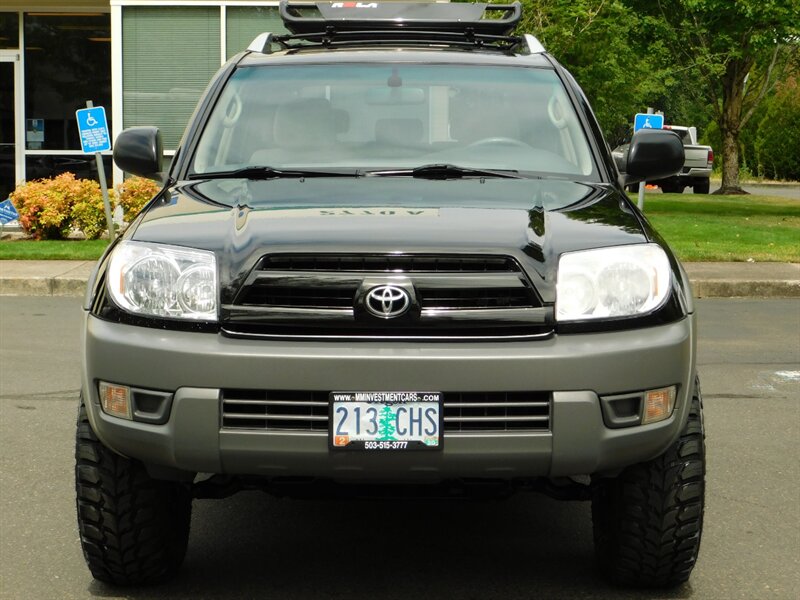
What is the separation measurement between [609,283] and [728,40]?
2688 centimetres

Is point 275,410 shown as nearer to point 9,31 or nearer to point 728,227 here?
point 728,227

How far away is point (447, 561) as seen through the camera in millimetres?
4586

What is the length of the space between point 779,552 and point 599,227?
1.48 m

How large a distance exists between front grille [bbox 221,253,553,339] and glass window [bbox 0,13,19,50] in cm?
1802

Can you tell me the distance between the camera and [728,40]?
1156 inches

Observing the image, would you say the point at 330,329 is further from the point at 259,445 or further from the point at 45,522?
the point at 45,522

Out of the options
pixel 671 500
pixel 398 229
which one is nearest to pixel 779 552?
pixel 671 500

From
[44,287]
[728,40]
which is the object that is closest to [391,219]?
[44,287]

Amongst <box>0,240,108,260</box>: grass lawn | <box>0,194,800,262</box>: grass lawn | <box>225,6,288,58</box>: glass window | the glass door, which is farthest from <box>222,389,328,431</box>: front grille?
the glass door

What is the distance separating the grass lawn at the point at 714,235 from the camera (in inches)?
619

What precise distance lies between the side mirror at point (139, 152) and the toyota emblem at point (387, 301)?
1629mm

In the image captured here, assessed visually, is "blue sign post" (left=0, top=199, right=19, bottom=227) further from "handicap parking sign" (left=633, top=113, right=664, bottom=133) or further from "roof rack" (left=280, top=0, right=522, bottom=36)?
"roof rack" (left=280, top=0, right=522, bottom=36)

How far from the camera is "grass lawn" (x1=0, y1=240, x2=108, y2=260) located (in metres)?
15.3

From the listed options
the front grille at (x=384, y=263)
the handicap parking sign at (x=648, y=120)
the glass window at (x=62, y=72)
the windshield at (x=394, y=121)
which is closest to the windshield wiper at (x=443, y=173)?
the windshield at (x=394, y=121)
